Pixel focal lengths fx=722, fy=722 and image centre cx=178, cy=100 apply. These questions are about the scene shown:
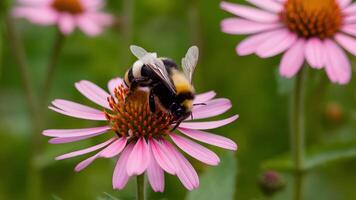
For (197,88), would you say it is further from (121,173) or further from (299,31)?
(121,173)

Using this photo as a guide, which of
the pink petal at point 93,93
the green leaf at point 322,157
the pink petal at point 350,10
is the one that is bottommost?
the green leaf at point 322,157

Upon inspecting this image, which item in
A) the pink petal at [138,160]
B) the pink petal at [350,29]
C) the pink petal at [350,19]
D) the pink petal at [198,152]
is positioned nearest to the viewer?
the pink petal at [138,160]

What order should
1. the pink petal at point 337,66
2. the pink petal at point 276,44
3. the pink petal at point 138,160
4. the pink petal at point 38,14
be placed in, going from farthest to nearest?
the pink petal at point 38,14 < the pink petal at point 276,44 < the pink petal at point 337,66 < the pink petal at point 138,160

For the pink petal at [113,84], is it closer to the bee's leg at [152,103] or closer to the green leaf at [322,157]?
the bee's leg at [152,103]

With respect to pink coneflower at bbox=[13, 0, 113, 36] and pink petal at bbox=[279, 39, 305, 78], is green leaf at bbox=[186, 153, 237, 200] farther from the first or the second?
pink coneflower at bbox=[13, 0, 113, 36]

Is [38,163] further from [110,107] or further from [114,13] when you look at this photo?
[114,13]

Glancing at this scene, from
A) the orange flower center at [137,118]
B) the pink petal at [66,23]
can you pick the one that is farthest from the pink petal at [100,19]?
the orange flower center at [137,118]

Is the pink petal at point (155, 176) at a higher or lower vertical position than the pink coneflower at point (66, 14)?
lower
